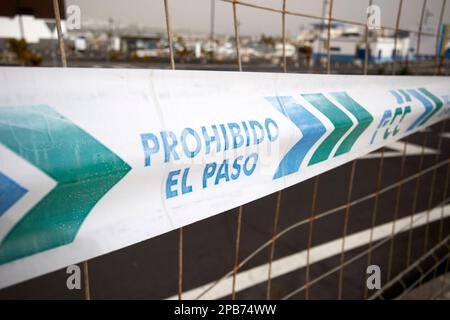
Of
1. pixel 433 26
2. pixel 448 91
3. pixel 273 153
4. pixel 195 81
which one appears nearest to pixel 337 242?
pixel 448 91

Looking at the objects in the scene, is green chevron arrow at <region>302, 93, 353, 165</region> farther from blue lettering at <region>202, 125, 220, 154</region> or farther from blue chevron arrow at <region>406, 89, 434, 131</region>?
blue chevron arrow at <region>406, 89, 434, 131</region>

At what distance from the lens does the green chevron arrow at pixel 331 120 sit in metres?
1.32

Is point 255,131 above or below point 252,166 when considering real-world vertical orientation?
above

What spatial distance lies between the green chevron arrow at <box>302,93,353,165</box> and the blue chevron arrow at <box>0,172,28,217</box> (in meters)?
1.01

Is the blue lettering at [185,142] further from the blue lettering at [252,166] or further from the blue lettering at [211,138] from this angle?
the blue lettering at [252,166]

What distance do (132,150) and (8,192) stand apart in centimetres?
25

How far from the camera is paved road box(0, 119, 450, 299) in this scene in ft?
9.39

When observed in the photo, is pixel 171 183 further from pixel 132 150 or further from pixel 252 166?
pixel 252 166

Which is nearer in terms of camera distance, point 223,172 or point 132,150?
point 132,150

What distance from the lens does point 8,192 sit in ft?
1.99

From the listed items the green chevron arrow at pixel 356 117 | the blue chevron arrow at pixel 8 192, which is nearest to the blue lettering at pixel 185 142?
the blue chevron arrow at pixel 8 192

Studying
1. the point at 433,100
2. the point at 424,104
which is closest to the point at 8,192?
the point at 424,104

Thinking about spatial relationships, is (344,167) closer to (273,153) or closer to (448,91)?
(448,91)

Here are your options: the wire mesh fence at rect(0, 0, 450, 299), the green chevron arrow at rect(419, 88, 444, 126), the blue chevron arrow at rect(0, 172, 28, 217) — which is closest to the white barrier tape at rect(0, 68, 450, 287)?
the blue chevron arrow at rect(0, 172, 28, 217)
